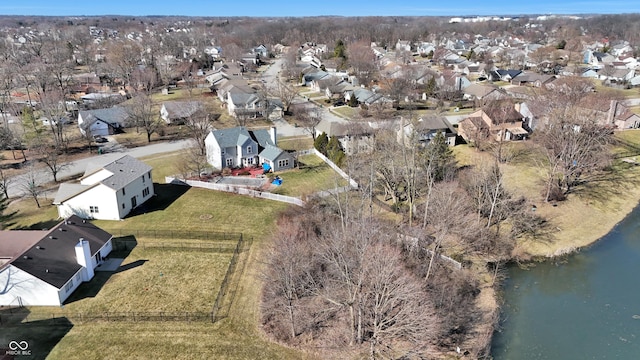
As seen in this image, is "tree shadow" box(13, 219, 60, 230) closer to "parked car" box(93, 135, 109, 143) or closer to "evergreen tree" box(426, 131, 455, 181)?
"parked car" box(93, 135, 109, 143)

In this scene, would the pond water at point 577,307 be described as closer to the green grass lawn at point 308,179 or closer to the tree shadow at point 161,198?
the green grass lawn at point 308,179

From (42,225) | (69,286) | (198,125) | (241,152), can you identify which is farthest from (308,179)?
(69,286)

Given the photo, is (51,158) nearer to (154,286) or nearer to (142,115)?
(142,115)

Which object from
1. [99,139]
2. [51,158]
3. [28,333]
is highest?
[51,158]

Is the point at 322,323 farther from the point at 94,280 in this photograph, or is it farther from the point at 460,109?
the point at 460,109

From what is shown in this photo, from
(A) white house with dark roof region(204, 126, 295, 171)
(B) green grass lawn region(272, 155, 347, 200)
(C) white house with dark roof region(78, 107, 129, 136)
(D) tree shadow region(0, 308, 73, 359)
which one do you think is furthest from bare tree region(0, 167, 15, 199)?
(B) green grass lawn region(272, 155, 347, 200)

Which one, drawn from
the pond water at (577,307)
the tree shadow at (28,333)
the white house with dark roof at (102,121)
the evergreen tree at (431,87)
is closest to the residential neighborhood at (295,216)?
the tree shadow at (28,333)

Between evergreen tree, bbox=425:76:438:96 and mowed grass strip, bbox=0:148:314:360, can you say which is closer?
mowed grass strip, bbox=0:148:314:360

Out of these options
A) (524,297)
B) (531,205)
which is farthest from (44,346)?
(531,205)
